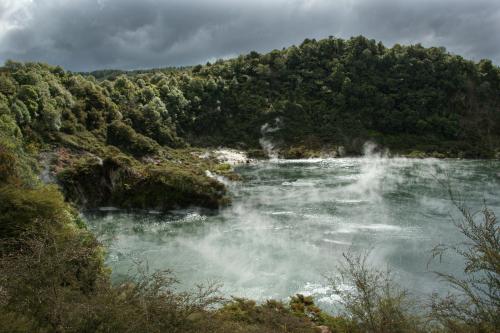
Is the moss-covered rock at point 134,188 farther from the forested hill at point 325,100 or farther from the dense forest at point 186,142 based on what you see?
the forested hill at point 325,100

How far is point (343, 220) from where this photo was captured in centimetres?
5534

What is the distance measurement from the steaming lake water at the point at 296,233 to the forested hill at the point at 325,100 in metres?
56.9

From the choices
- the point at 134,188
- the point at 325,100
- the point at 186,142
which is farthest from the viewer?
the point at 325,100

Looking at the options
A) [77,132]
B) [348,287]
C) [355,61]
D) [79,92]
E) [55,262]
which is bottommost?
[348,287]

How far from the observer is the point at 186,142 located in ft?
442

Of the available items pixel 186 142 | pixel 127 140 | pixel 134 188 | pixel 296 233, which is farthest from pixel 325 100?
pixel 296 233

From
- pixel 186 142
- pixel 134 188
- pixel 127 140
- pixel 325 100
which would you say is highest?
pixel 325 100

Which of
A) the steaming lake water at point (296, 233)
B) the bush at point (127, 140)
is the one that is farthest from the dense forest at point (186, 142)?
the steaming lake water at point (296, 233)

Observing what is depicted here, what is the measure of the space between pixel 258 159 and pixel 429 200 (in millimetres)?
69840

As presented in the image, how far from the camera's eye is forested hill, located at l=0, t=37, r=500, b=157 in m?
134

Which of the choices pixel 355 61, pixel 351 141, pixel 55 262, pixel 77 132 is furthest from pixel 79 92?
pixel 355 61

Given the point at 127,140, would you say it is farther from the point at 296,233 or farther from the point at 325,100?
the point at 325,100

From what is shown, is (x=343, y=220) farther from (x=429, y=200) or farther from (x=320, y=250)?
(x=429, y=200)

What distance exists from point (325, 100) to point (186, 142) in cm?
6143
